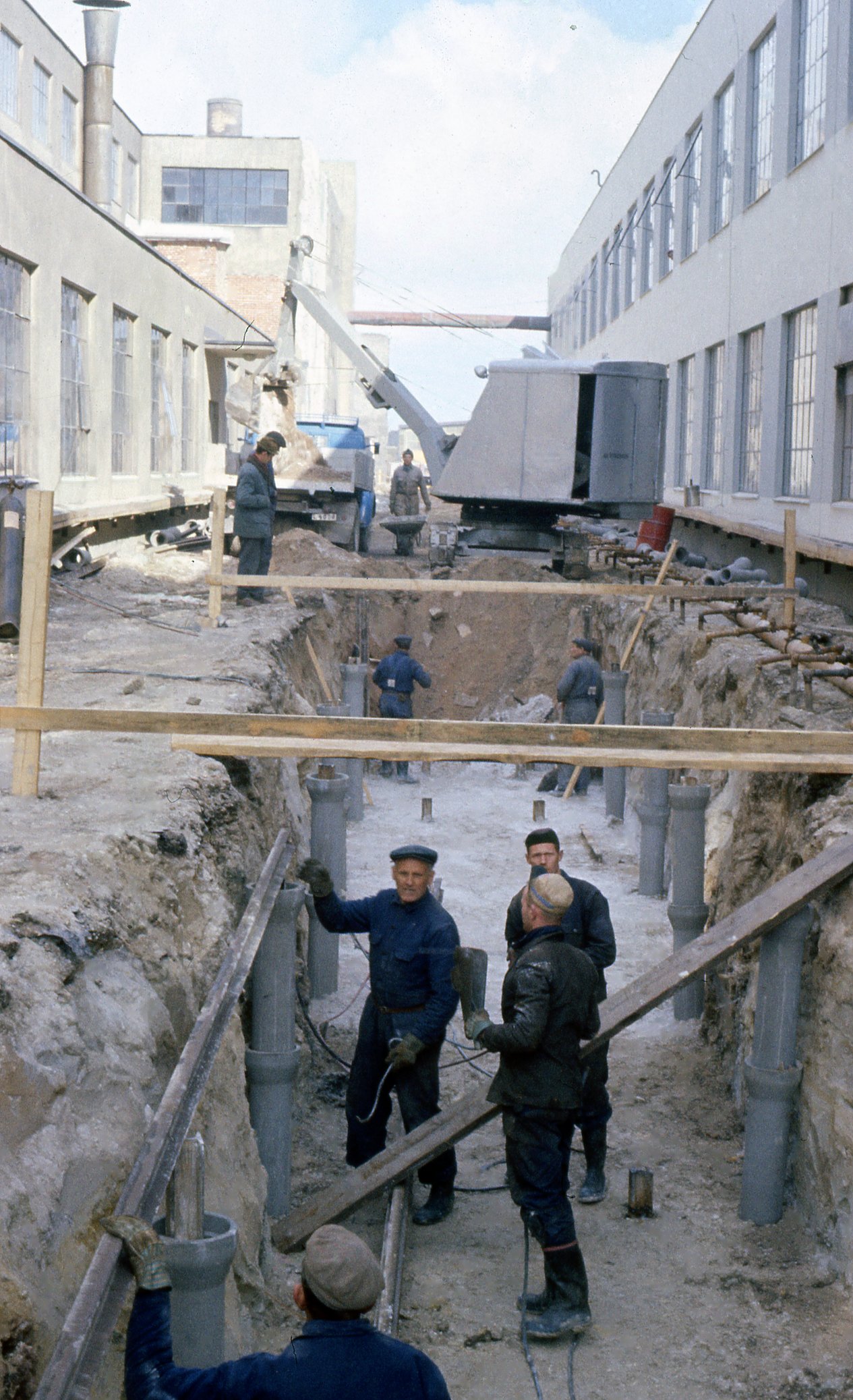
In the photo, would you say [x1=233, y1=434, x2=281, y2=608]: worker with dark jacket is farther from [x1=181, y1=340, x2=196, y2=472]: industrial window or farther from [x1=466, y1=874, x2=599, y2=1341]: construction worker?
[x1=181, y1=340, x2=196, y2=472]: industrial window

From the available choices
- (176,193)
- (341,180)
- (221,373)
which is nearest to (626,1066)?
(221,373)

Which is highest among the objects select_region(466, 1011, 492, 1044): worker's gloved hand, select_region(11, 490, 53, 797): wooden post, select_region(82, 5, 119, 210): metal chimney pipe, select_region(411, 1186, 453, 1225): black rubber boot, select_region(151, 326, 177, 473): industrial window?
select_region(82, 5, 119, 210): metal chimney pipe

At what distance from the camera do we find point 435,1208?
6.28m

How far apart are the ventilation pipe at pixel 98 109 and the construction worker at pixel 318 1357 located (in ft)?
88.9

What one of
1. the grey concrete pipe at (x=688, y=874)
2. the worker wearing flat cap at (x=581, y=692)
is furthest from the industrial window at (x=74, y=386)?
the grey concrete pipe at (x=688, y=874)

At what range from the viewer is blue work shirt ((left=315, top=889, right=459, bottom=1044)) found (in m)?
6.20

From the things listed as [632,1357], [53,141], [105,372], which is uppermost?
[53,141]

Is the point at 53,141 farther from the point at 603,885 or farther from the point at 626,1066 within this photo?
the point at 626,1066

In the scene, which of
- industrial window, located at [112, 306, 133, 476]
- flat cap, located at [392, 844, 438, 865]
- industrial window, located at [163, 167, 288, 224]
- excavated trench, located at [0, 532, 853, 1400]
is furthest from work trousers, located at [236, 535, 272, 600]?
industrial window, located at [163, 167, 288, 224]

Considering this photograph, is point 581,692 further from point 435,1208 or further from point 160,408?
point 160,408

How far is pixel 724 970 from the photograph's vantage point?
7934 mm

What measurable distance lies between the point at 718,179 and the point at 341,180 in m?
39.5

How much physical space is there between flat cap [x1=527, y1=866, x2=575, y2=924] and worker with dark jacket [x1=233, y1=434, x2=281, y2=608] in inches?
353

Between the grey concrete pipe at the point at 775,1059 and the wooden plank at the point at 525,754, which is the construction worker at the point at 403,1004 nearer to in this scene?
the wooden plank at the point at 525,754
